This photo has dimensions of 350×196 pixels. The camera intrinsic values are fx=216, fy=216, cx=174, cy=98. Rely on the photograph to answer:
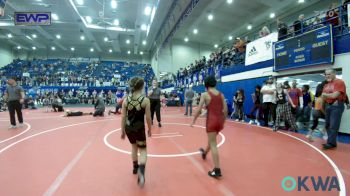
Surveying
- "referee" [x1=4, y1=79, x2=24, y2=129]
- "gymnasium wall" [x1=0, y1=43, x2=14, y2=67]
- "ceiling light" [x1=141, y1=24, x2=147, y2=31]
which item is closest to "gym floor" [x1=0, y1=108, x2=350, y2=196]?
"referee" [x1=4, y1=79, x2=24, y2=129]

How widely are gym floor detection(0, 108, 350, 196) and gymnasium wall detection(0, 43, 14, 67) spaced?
1460 inches

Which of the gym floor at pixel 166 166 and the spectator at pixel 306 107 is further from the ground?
the spectator at pixel 306 107

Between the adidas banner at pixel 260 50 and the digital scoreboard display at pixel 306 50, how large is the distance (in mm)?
514

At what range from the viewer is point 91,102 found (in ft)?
91.8

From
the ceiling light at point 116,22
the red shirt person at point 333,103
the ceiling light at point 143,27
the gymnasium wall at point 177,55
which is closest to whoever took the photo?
the red shirt person at point 333,103

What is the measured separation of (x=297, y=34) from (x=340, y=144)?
4938 millimetres

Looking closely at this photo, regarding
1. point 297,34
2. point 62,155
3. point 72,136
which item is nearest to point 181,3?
point 297,34

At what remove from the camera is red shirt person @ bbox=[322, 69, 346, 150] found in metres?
4.98

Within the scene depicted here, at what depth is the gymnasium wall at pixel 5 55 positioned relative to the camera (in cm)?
3443

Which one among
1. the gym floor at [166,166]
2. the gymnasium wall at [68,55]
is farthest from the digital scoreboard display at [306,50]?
the gymnasium wall at [68,55]

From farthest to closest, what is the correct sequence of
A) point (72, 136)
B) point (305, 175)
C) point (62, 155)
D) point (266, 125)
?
point (266, 125)
point (72, 136)
point (62, 155)
point (305, 175)

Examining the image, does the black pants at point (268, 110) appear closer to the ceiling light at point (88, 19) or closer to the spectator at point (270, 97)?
the spectator at point (270, 97)

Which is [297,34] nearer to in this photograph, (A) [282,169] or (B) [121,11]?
(A) [282,169]

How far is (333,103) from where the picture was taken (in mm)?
5145
